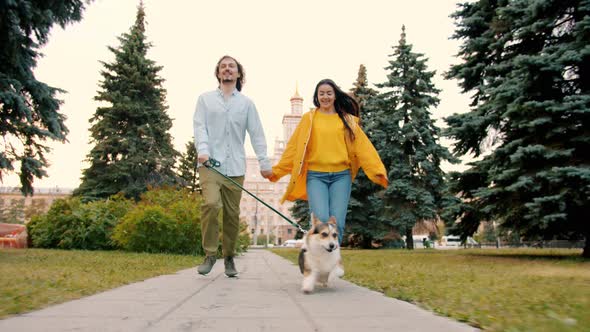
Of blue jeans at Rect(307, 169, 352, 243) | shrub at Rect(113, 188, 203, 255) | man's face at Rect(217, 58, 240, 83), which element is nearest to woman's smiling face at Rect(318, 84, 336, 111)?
blue jeans at Rect(307, 169, 352, 243)

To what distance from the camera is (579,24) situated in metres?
10.0

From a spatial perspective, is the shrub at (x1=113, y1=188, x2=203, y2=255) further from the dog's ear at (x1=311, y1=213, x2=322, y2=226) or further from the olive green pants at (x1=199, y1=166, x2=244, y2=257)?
the dog's ear at (x1=311, y1=213, x2=322, y2=226)

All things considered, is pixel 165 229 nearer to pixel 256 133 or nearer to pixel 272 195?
pixel 256 133

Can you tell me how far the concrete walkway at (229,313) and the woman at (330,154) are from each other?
103 centimetres

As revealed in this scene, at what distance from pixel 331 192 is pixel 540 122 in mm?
7327

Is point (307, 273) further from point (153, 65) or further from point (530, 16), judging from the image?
point (153, 65)

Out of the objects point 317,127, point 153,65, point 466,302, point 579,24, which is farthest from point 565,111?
point 153,65

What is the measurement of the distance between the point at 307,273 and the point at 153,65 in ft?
87.8

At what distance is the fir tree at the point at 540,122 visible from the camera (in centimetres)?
991

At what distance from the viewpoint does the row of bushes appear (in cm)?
1188

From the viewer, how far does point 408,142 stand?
26.8m

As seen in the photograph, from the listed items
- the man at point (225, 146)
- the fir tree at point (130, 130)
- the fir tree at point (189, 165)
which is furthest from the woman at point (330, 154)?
the fir tree at point (189, 165)

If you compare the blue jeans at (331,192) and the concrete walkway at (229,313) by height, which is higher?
the blue jeans at (331,192)

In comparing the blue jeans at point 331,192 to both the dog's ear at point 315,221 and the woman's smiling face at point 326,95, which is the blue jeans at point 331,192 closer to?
the dog's ear at point 315,221
